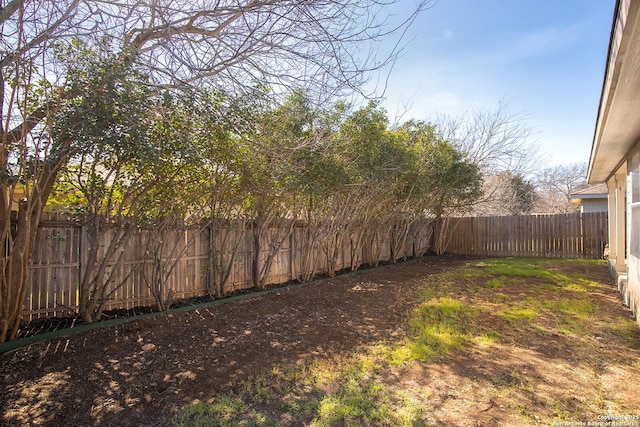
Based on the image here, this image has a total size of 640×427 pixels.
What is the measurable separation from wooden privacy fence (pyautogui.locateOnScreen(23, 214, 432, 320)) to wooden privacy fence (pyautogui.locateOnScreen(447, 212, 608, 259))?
9737mm

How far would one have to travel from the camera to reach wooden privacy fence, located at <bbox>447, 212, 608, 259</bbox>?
38.5ft

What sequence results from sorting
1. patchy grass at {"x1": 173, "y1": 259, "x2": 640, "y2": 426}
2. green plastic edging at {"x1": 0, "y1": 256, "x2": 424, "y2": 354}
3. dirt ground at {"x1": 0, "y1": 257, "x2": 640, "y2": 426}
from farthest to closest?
green plastic edging at {"x1": 0, "y1": 256, "x2": 424, "y2": 354} < dirt ground at {"x1": 0, "y1": 257, "x2": 640, "y2": 426} < patchy grass at {"x1": 173, "y1": 259, "x2": 640, "y2": 426}

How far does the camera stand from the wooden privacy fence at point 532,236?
38.5ft

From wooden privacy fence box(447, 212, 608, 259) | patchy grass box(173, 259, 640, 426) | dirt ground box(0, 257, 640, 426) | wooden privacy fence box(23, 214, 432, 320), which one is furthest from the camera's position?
wooden privacy fence box(447, 212, 608, 259)

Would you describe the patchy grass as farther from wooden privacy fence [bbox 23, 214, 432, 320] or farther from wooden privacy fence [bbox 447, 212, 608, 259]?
wooden privacy fence [bbox 447, 212, 608, 259]

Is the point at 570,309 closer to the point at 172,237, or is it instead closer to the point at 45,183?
the point at 172,237

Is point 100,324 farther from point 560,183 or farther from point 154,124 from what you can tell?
point 560,183

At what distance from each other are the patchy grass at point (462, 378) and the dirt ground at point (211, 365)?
0.8 inches

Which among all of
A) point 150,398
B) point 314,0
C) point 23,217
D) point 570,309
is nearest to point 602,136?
point 570,309

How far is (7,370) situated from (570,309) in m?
6.93

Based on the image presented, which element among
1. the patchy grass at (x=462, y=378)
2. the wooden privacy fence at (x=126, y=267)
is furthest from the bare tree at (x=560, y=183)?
the wooden privacy fence at (x=126, y=267)

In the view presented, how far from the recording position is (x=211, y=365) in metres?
3.29

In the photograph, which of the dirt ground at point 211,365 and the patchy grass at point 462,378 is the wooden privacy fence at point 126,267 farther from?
the patchy grass at point 462,378

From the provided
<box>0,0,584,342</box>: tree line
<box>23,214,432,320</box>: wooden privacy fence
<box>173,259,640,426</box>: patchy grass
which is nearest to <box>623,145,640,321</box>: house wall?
<box>173,259,640,426</box>: patchy grass
